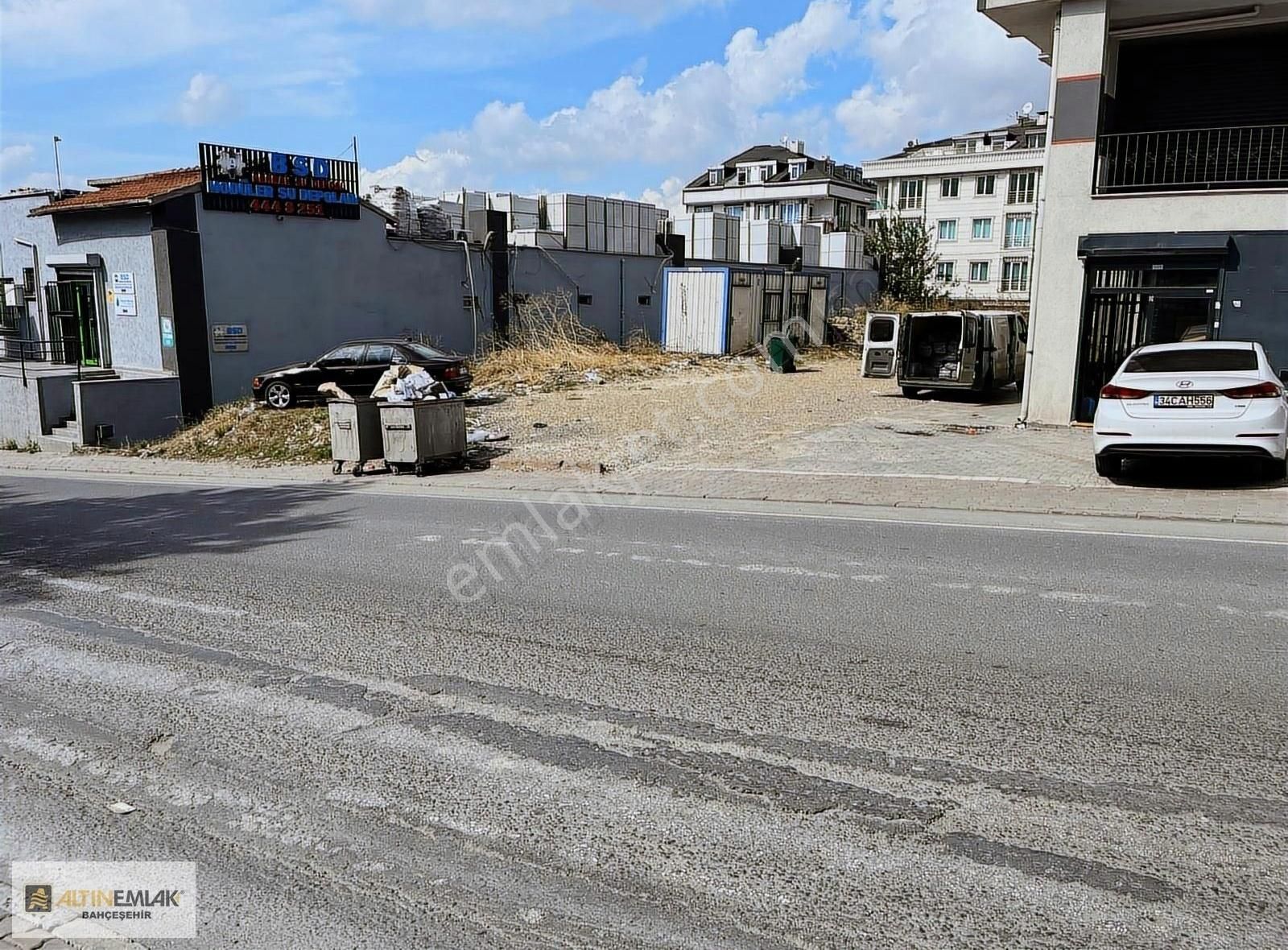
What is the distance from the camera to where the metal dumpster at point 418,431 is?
14.2 m

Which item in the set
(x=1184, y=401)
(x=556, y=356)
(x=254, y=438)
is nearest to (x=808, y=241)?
(x=556, y=356)

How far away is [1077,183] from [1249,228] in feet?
8.39

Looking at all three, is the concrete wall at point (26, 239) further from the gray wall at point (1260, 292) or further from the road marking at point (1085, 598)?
the road marking at point (1085, 598)

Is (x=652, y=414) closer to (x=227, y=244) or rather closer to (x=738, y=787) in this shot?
(x=227, y=244)

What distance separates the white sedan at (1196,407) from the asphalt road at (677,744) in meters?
2.80

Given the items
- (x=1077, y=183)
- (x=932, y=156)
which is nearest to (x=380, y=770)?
(x=1077, y=183)

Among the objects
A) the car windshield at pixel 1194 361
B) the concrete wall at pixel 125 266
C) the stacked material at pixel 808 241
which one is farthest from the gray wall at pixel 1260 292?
the stacked material at pixel 808 241

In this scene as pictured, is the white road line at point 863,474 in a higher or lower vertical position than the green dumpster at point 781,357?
lower

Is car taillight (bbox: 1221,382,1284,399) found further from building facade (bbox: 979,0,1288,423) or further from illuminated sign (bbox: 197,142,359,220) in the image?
illuminated sign (bbox: 197,142,359,220)

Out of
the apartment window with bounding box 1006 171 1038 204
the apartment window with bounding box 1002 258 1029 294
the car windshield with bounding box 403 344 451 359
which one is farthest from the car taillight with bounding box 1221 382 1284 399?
the apartment window with bounding box 1006 171 1038 204

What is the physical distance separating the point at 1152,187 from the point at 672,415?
9.16 metres

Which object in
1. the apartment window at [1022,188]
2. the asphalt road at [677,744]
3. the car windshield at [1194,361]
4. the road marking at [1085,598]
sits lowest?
the asphalt road at [677,744]

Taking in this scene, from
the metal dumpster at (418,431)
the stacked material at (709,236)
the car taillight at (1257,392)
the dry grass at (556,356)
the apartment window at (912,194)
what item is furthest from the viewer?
the apartment window at (912,194)

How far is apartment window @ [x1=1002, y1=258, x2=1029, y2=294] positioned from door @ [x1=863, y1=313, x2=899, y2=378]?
46.5 m
